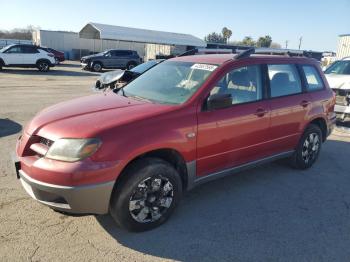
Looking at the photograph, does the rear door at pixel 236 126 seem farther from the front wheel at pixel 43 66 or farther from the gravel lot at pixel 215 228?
the front wheel at pixel 43 66

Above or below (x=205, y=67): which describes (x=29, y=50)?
above

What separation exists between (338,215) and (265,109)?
60.3 inches

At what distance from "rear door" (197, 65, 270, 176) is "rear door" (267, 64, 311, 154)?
193 mm

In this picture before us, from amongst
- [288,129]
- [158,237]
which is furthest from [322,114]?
[158,237]

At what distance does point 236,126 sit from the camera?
404cm

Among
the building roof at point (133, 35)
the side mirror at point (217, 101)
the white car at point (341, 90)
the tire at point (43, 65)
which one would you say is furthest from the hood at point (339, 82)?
the building roof at point (133, 35)

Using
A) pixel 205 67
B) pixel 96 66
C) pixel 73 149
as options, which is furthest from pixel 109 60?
pixel 73 149

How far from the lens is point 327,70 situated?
395 inches

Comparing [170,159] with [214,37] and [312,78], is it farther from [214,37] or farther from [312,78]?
[214,37]

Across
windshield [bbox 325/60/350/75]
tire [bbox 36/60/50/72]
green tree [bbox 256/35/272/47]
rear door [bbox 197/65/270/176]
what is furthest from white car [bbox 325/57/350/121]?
green tree [bbox 256/35/272/47]

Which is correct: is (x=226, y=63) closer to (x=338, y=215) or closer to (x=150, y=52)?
(x=338, y=215)

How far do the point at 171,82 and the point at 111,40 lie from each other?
3950 centimetres

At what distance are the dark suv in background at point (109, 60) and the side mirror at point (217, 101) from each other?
23866 millimetres

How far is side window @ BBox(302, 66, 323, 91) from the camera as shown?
5273 millimetres
